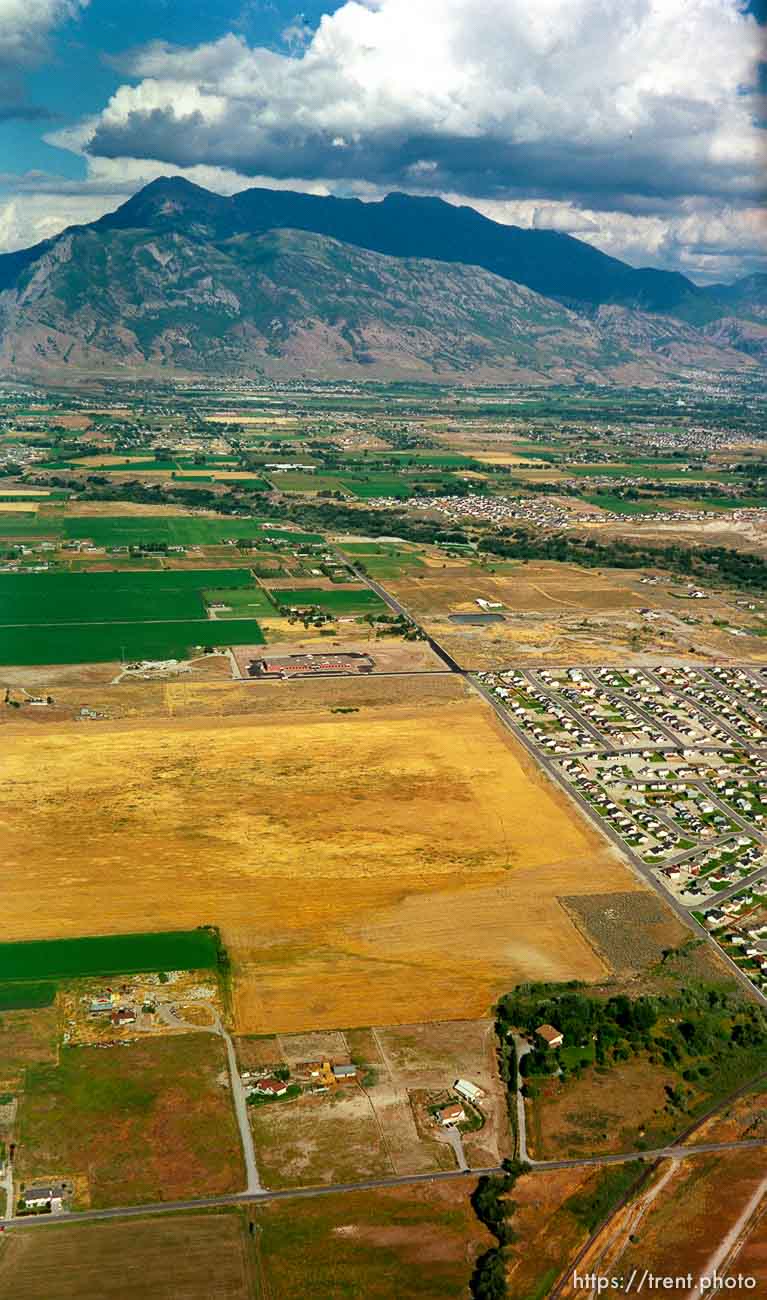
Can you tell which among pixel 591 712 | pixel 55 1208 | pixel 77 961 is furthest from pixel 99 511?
pixel 55 1208

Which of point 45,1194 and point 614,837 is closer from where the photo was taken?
point 45,1194

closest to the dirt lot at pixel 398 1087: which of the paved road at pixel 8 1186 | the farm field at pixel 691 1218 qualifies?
the farm field at pixel 691 1218

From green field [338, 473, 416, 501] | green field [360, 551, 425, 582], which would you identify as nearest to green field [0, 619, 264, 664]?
green field [360, 551, 425, 582]

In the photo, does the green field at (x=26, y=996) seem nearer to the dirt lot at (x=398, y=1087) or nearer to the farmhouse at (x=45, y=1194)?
the dirt lot at (x=398, y=1087)

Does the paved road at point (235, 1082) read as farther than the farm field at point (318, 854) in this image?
No

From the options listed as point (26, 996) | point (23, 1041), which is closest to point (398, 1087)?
point (23, 1041)

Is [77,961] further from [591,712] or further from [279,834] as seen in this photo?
[591,712]

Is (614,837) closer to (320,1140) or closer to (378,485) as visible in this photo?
(320,1140)
